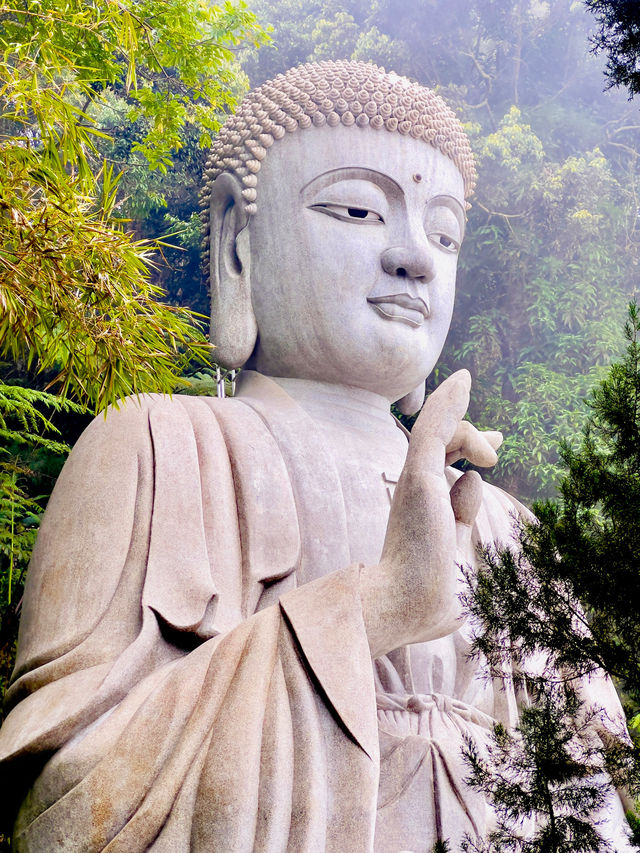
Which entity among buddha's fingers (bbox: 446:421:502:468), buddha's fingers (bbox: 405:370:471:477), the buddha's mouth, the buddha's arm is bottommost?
the buddha's arm

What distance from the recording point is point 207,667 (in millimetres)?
2785

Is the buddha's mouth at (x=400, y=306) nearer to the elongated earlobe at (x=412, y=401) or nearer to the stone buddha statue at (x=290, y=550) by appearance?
the stone buddha statue at (x=290, y=550)

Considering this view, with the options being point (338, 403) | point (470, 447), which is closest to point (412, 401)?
point (338, 403)

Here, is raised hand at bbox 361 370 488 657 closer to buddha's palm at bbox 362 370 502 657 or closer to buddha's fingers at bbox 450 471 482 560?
buddha's palm at bbox 362 370 502 657

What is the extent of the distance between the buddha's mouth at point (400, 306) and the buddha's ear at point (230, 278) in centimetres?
49

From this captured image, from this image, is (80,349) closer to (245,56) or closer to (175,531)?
(175,531)

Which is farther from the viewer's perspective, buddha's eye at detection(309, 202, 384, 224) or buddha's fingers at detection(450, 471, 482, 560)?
buddha's eye at detection(309, 202, 384, 224)

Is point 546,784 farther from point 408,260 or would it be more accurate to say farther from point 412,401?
point 412,401

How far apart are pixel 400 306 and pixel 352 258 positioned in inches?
9.6

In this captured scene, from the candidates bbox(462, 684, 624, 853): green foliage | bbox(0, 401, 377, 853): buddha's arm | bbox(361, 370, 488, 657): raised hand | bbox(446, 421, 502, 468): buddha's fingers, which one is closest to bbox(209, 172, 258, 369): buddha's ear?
bbox(0, 401, 377, 853): buddha's arm

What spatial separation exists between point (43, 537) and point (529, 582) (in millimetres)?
1465

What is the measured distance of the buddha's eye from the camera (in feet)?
12.9

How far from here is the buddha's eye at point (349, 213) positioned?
394cm

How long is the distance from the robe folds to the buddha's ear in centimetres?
32
